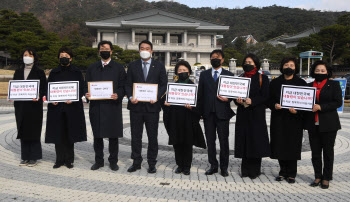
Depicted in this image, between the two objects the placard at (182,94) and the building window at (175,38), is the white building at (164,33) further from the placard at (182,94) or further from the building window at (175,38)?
the placard at (182,94)

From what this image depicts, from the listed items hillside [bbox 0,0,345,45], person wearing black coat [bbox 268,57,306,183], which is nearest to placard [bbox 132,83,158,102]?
person wearing black coat [bbox 268,57,306,183]

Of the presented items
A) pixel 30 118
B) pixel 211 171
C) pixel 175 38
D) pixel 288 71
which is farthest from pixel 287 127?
pixel 175 38

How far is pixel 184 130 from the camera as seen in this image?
20.0ft

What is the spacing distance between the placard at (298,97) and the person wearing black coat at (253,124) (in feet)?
1.09

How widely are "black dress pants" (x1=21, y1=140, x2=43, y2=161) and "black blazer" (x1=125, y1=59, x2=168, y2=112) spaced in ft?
6.91

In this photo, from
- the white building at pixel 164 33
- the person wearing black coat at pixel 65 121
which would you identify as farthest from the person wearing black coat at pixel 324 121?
the white building at pixel 164 33

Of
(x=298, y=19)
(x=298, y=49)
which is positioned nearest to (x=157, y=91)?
(x=298, y=49)

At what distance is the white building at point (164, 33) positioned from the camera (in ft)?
185

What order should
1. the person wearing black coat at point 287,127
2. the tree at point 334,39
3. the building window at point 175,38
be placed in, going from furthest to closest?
the building window at point 175,38 < the tree at point 334,39 < the person wearing black coat at point 287,127

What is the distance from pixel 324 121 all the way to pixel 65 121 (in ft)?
15.7

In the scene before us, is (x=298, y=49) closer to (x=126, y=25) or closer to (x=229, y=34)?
(x=126, y=25)

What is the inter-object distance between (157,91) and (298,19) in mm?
104966

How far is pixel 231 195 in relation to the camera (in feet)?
15.9

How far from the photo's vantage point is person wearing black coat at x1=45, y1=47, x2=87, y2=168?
6.34 metres
